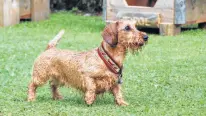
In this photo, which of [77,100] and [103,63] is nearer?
[103,63]

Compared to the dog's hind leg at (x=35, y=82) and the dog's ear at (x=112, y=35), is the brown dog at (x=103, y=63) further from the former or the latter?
the dog's hind leg at (x=35, y=82)

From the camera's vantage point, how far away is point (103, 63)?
7004 mm

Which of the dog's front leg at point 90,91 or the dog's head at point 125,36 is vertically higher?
the dog's head at point 125,36

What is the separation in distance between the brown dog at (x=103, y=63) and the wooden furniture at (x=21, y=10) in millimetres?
7160

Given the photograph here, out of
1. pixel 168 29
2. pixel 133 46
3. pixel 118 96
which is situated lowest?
pixel 168 29

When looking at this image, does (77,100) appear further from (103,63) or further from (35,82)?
(103,63)

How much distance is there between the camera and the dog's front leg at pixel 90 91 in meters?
6.96

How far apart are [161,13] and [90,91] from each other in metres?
6.50

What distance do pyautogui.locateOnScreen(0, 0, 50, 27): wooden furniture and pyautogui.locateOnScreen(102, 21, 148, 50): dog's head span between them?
740 centimetres

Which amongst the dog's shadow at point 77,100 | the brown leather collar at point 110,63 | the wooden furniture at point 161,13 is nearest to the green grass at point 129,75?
the dog's shadow at point 77,100

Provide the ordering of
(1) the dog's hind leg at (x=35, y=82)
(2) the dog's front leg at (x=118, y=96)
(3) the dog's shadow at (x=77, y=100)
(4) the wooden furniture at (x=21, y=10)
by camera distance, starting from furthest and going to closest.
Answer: (4) the wooden furniture at (x=21, y=10), (1) the dog's hind leg at (x=35, y=82), (3) the dog's shadow at (x=77, y=100), (2) the dog's front leg at (x=118, y=96)

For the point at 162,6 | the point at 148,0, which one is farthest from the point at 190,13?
the point at 148,0

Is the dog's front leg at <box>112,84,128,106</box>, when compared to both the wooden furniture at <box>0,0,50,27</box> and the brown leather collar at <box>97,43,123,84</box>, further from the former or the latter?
the wooden furniture at <box>0,0,50,27</box>

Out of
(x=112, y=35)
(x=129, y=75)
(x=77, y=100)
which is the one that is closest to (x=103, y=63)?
(x=112, y=35)
